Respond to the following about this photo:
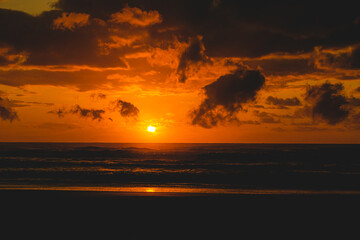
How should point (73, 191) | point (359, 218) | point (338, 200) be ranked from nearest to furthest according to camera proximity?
point (359, 218), point (338, 200), point (73, 191)

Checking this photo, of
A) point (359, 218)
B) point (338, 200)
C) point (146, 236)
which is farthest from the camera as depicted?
point (338, 200)

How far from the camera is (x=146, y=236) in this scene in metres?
9.27

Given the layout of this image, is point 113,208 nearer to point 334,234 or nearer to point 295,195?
point 334,234

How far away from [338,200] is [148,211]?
893 centimetres

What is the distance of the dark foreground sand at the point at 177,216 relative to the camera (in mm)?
9578

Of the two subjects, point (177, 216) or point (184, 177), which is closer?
point (177, 216)

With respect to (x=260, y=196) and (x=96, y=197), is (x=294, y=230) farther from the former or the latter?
(x=96, y=197)

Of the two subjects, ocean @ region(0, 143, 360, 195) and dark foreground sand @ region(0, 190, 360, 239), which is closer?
dark foreground sand @ region(0, 190, 360, 239)

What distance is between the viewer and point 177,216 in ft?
39.1

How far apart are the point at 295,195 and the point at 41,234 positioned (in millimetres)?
12677

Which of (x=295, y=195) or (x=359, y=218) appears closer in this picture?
(x=359, y=218)

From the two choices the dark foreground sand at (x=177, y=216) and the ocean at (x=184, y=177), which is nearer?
the dark foreground sand at (x=177, y=216)

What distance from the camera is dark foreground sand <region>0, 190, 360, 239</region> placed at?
31.4 feet

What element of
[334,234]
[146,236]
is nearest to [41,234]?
[146,236]
